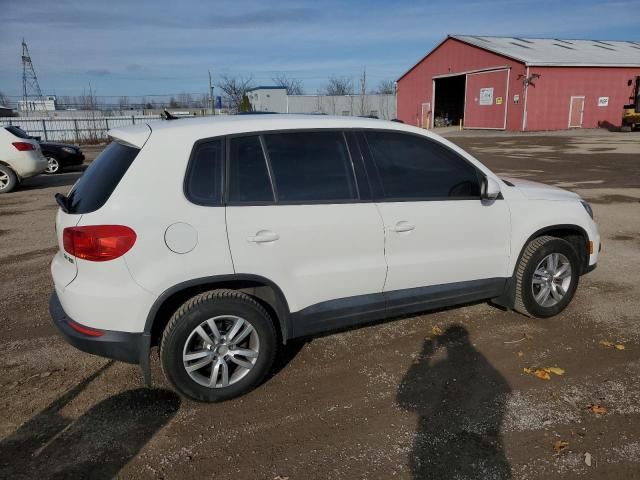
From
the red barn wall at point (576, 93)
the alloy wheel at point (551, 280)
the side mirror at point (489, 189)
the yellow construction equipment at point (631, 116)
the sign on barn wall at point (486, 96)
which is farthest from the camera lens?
the sign on barn wall at point (486, 96)

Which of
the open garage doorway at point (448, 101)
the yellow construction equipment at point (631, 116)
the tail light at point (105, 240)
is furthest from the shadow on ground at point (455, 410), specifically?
the open garage doorway at point (448, 101)

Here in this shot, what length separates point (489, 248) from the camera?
156 inches

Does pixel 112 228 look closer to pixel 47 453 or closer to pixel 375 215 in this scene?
pixel 47 453

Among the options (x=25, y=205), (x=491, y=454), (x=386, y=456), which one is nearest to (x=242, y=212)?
(x=386, y=456)

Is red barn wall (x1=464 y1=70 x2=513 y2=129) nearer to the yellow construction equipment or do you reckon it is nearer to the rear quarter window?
the yellow construction equipment

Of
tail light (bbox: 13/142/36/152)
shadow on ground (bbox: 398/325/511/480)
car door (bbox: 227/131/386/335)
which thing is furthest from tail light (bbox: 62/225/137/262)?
tail light (bbox: 13/142/36/152)

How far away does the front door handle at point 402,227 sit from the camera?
3.52m

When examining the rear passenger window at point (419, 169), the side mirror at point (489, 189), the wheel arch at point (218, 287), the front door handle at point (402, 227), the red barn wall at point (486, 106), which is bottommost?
the wheel arch at point (218, 287)

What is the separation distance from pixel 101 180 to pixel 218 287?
1.00 meters

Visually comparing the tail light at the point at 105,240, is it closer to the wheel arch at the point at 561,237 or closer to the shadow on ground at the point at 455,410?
the shadow on ground at the point at 455,410

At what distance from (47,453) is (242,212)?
177 centimetres

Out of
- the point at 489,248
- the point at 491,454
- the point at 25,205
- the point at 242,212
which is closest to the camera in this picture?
the point at 491,454

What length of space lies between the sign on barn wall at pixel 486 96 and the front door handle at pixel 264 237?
1423 inches

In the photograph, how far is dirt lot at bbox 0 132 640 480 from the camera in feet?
8.77
